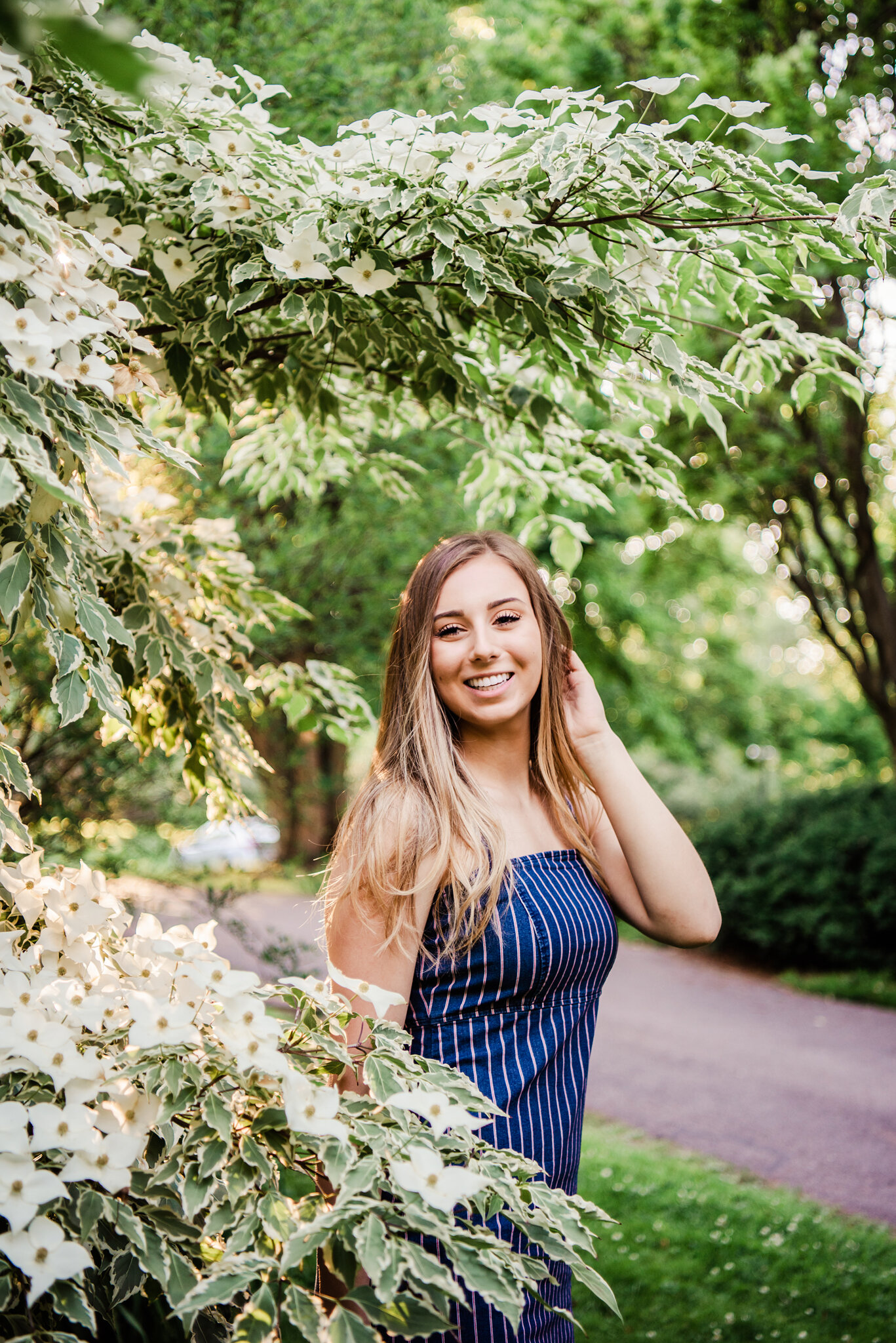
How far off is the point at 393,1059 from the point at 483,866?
1.38 ft

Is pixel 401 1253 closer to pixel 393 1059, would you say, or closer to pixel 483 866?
pixel 393 1059

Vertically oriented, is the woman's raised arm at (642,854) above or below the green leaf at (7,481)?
below

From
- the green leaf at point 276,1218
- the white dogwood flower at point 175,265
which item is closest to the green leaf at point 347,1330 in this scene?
the green leaf at point 276,1218

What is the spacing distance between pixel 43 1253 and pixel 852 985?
9720mm

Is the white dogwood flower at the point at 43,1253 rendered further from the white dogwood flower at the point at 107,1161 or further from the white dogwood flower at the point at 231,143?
the white dogwood flower at the point at 231,143

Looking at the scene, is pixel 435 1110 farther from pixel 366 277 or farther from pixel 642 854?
pixel 366 277

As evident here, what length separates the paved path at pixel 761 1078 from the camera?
18.8ft

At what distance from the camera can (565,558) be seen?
8.05 ft

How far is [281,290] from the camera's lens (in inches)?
78.4

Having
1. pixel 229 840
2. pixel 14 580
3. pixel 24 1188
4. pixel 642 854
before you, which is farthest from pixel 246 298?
pixel 229 840

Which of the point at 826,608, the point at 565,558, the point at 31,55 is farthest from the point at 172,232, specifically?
the point at 826,608

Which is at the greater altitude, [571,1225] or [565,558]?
[565,558]

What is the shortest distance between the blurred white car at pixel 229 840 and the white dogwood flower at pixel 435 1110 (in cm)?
114

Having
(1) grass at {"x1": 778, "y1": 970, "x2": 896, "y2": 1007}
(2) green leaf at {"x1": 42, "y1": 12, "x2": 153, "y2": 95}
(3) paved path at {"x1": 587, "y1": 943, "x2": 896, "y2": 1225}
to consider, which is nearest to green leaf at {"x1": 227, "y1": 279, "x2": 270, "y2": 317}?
(2) green leaf at {"x1": 42, "y1": 12, "x2": 153, "y2": 95}
